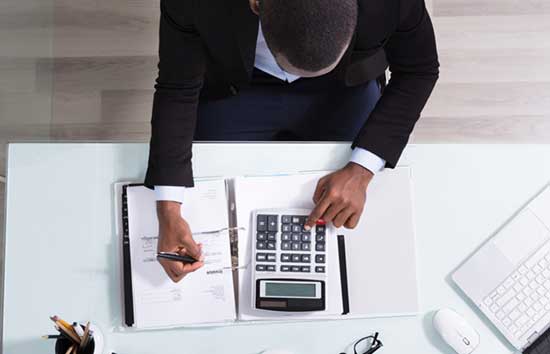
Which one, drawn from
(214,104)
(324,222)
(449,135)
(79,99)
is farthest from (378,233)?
(79,99)

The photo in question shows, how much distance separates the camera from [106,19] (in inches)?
74.2

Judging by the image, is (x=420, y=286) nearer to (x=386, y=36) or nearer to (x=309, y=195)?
(x=309, y=195)

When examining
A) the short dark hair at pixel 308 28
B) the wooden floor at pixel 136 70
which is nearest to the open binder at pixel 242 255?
the short dark hair at pixel 308 28

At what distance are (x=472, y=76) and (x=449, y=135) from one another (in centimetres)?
20

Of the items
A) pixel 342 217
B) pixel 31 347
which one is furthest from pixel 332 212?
pixel 31 347

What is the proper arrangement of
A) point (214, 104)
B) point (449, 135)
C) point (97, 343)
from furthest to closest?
point (449, 135), point (214, 104), point (97, 343)

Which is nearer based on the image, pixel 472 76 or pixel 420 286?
pixel 420 286

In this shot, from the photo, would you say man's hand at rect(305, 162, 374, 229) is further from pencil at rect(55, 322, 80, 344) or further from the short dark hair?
pencil at rect(55, 322, 80, 344)

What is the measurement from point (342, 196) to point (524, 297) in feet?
1.24

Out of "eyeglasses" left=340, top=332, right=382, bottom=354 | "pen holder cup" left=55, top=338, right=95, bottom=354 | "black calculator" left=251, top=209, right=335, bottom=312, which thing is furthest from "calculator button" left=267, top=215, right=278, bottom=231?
"pen holder cup" left=55, top=338, right=95, bottom=354

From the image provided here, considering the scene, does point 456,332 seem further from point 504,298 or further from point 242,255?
point 242,255

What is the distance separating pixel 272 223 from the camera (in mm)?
1059

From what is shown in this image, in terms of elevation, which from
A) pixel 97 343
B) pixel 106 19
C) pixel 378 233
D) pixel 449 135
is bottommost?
pixel 97 343

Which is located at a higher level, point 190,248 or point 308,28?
point 308,28
